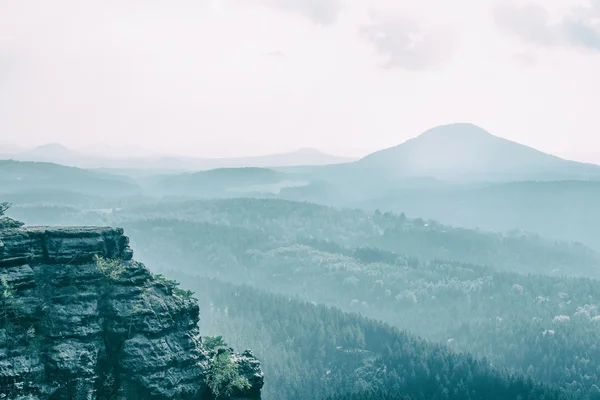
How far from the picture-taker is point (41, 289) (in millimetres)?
65500

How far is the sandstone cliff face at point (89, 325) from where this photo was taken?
6281 centimetres

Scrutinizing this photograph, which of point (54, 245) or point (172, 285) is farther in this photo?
point (172, 285)

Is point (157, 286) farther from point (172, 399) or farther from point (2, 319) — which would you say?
point (2, 319)

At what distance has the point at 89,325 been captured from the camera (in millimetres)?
66562

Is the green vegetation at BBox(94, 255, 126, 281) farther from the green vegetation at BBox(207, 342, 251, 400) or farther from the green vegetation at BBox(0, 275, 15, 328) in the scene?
the green vegetation at BBox(207, 342, 251, 400)

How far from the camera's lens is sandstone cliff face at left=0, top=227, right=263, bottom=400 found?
62.8 m

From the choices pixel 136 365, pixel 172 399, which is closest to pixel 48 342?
pixel 136 365

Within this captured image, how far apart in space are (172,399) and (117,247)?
16563 mm

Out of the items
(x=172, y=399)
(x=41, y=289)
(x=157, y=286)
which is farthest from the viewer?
(x=157, y=286)

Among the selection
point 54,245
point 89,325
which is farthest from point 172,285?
point 54,245

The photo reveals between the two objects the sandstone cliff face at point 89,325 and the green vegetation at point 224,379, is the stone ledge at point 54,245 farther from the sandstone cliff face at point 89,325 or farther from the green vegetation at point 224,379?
the green vegetation at point 224,379

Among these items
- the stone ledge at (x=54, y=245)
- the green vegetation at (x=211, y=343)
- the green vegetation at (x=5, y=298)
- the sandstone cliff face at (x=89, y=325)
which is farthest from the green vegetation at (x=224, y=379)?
the green vegetation at (x=5, y=298)

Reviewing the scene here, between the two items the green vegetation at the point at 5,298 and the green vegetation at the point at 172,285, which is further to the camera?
the green vegetation at the point at 172,285

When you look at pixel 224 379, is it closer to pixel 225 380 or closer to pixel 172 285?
pixel 225 380
